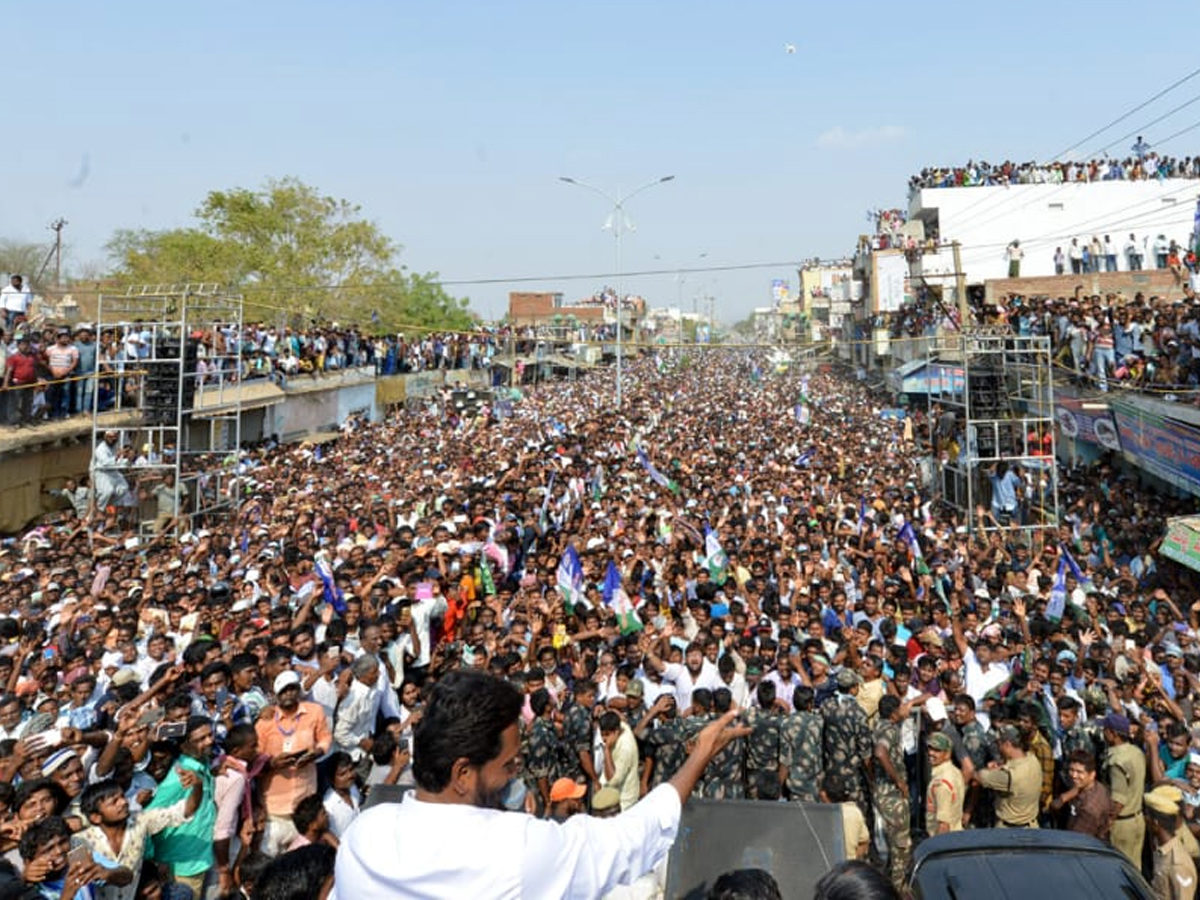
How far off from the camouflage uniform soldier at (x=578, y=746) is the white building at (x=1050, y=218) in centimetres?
3594

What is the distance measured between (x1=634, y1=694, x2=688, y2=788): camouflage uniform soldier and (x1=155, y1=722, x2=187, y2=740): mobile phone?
2.64 metres

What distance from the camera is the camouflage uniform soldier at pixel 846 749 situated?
589cm

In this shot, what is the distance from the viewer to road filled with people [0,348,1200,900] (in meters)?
2.33

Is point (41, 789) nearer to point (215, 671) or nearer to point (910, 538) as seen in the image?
point (215, 671)

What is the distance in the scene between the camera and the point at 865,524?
→ 14000 millimetres

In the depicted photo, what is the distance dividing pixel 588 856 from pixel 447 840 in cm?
25

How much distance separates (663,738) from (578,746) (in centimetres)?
52

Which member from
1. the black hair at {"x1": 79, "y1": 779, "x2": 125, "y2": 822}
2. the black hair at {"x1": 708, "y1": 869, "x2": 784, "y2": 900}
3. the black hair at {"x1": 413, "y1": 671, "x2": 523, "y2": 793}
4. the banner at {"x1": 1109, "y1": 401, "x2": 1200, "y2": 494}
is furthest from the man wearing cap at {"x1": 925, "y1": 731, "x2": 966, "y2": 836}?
the banner at {"x1": 1109, "y1": 401, "x2": 1200, "y2": 494}

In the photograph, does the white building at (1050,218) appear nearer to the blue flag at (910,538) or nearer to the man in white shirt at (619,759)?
the blue flag at (910,538)

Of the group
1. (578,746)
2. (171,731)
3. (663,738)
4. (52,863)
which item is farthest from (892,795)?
(52,863)

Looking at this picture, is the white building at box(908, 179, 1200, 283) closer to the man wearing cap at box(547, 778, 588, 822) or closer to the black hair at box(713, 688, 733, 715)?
the black hair at box(713, 688, 733, 715)

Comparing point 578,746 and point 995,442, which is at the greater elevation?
point 995,442

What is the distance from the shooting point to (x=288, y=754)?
530cm

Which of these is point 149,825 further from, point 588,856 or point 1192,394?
point 1192,394
